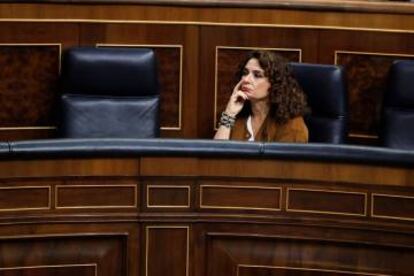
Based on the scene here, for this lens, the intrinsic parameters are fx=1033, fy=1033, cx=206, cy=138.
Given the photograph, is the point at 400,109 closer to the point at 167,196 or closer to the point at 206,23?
the point at 206,23

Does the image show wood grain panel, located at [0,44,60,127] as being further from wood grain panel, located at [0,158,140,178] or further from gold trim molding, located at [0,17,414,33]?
wood grain panel, located at [0,158,140,178]

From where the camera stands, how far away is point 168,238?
2.63 meters

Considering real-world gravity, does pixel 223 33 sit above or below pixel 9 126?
above

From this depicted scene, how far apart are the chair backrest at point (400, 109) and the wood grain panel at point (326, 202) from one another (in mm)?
1058

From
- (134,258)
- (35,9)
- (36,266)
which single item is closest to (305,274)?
(134,258)

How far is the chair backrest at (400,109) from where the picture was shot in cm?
361

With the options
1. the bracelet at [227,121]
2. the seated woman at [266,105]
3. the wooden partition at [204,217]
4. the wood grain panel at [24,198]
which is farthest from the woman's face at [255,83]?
the wood grain panel at [24,198]

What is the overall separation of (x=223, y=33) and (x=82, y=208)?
156 centimetres

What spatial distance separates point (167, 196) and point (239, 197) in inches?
7.2

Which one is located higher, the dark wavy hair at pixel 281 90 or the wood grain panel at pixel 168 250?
the dark wavy hair at pixel 281 90

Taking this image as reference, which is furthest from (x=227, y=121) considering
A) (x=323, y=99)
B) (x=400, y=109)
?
(x=400, y=109)

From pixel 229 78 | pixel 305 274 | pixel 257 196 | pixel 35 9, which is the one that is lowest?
pixel 305 274

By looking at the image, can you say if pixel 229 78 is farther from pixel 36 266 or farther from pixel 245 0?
pixel 36 266

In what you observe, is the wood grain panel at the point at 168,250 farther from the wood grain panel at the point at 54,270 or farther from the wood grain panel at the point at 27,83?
the wood grain panel at the point at 27,83
